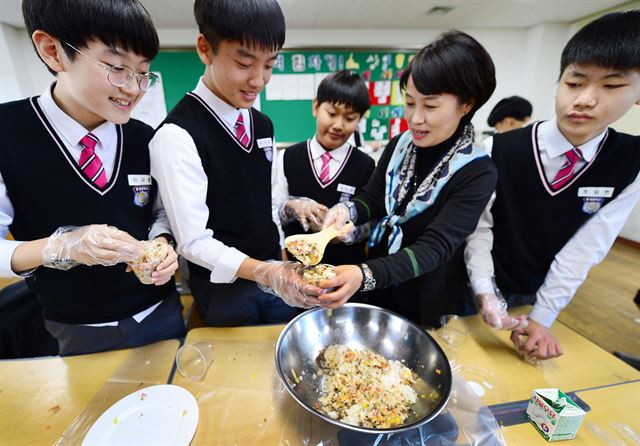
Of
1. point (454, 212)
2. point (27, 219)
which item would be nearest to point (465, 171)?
point (454, 212)

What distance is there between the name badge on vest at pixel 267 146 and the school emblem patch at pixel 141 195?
507 mm

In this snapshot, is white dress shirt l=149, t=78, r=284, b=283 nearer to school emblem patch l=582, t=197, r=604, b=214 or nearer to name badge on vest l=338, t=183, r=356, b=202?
name badge on vest l=338, t=183, r=356, b=202

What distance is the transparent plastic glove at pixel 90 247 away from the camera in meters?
0.85

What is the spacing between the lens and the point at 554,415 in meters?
0.85

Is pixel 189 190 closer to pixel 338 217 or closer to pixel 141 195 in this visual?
pixel 141 195

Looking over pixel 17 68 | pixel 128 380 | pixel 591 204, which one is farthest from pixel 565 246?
pixel 17 68

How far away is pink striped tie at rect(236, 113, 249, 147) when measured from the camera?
1.28m

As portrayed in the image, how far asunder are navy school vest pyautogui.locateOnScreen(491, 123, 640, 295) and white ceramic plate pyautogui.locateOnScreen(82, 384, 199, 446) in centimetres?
147

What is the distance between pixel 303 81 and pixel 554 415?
4858 millimetres

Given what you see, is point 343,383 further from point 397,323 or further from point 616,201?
point 616,201

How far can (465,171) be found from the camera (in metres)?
1.18

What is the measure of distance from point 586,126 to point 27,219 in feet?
6.76

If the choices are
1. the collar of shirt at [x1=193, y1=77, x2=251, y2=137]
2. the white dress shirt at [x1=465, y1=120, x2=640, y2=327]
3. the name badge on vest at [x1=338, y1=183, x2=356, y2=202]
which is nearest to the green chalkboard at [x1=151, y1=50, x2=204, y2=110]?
the name badge on vest at [x1=338, y1=183, x2=356, y2=202]

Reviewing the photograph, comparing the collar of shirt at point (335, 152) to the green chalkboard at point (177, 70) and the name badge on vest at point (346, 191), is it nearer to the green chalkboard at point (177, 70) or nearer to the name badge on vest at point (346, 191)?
the name badge on vest at point (346, 191)
